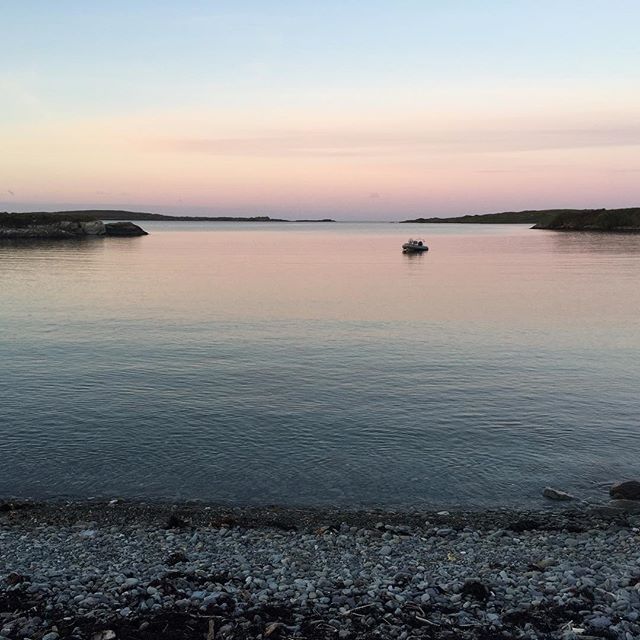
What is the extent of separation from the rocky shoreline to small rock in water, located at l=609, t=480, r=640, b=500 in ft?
3.10

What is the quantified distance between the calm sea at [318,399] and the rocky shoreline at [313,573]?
151cm

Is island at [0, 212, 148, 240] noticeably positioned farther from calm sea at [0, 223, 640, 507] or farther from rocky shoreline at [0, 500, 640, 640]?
rocky shoreline at [0, 500, 640, 640]

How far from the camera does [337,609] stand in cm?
986

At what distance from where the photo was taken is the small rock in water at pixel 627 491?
16.0 m

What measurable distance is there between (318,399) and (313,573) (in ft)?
42.5

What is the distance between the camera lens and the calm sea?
56.5 feet

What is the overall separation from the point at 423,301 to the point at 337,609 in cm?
4404

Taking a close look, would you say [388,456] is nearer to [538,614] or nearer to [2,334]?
[538,614]

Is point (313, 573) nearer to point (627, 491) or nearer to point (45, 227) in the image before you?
point (627, 491)

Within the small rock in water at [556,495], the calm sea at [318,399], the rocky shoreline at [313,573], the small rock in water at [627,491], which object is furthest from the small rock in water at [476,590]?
the small rock in water at [627,491]

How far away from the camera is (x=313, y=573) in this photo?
11258mm

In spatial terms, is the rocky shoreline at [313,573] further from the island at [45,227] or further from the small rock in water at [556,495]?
the island at [45,227]

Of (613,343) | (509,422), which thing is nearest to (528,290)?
(613,343)

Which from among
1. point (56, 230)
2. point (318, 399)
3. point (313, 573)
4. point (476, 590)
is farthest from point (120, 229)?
point (476, 590)
